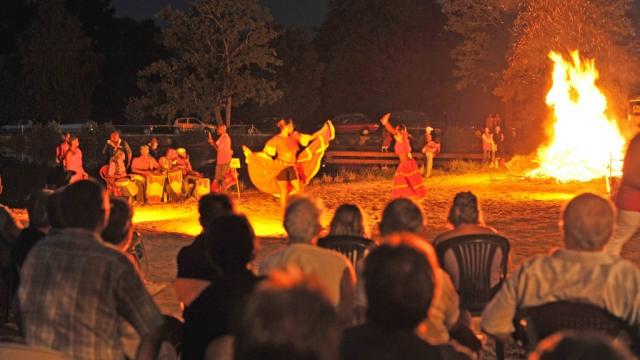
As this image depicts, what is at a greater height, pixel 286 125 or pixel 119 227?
pixel 286 125

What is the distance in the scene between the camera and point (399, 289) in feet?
9.45

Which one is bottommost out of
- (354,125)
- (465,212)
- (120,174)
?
(120,174)

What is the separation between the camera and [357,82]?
59719mm

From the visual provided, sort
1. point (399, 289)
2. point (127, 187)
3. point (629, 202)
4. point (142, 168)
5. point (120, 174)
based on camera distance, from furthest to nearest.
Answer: point (142, 168) → point (127, 187) → point (120, 174) → point (629, 202) → point (399, 289)

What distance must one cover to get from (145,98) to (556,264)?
1794 inches

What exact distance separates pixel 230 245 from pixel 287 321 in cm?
169

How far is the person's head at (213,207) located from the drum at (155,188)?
12.3 meters

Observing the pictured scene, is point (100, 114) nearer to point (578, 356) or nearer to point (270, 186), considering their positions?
point (270, 186)

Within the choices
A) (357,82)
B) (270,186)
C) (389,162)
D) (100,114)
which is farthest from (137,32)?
(270,186)

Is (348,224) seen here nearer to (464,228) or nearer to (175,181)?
(464,228)

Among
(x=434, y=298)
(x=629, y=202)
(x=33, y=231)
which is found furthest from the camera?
(x=629, y=202)

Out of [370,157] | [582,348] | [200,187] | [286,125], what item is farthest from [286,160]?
[370,157]

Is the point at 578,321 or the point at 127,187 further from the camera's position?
the point at 127,187

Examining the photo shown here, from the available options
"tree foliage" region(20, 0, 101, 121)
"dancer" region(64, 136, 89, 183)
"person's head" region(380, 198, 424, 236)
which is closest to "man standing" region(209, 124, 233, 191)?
"dancer" region(64, 136, 89, 183)
